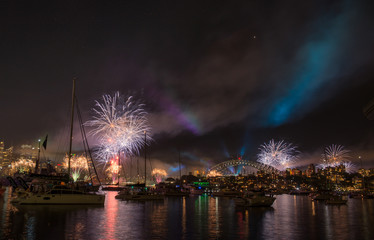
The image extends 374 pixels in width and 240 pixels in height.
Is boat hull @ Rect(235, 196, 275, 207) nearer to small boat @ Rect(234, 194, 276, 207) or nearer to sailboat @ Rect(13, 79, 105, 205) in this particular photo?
small boat @ Rect(234, 194, 276, 207)

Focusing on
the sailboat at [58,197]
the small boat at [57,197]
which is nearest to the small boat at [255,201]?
the sailboat at [58,197]

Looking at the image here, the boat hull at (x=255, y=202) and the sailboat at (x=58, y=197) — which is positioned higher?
the sailboat at (x=58, y=197)

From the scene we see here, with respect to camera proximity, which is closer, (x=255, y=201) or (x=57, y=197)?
(x=57, y=197)

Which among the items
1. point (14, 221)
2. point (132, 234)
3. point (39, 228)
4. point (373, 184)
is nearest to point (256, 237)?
point (132, 234)

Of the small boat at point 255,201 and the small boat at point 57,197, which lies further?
the small boat at point 255,201

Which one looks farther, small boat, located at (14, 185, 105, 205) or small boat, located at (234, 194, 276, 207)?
small boat, located at (234, 194, 276, 207)

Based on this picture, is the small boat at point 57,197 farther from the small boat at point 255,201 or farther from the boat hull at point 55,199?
the small boat at point 255,201

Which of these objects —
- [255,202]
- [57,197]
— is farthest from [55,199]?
[255,202]

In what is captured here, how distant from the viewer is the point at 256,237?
1847 centimetres

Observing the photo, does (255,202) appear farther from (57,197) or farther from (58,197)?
(57,197)

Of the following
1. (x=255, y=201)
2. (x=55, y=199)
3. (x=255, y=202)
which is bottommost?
(x=255, y=202)

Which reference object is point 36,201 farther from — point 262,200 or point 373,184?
point 373,184

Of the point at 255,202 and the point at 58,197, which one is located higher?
the point at 58,197

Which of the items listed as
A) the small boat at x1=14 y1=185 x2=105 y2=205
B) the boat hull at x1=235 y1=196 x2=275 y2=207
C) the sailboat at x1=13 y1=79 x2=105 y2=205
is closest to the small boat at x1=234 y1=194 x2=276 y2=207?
the boat hull at x1=235 y1=196 x2=275 y2=207
